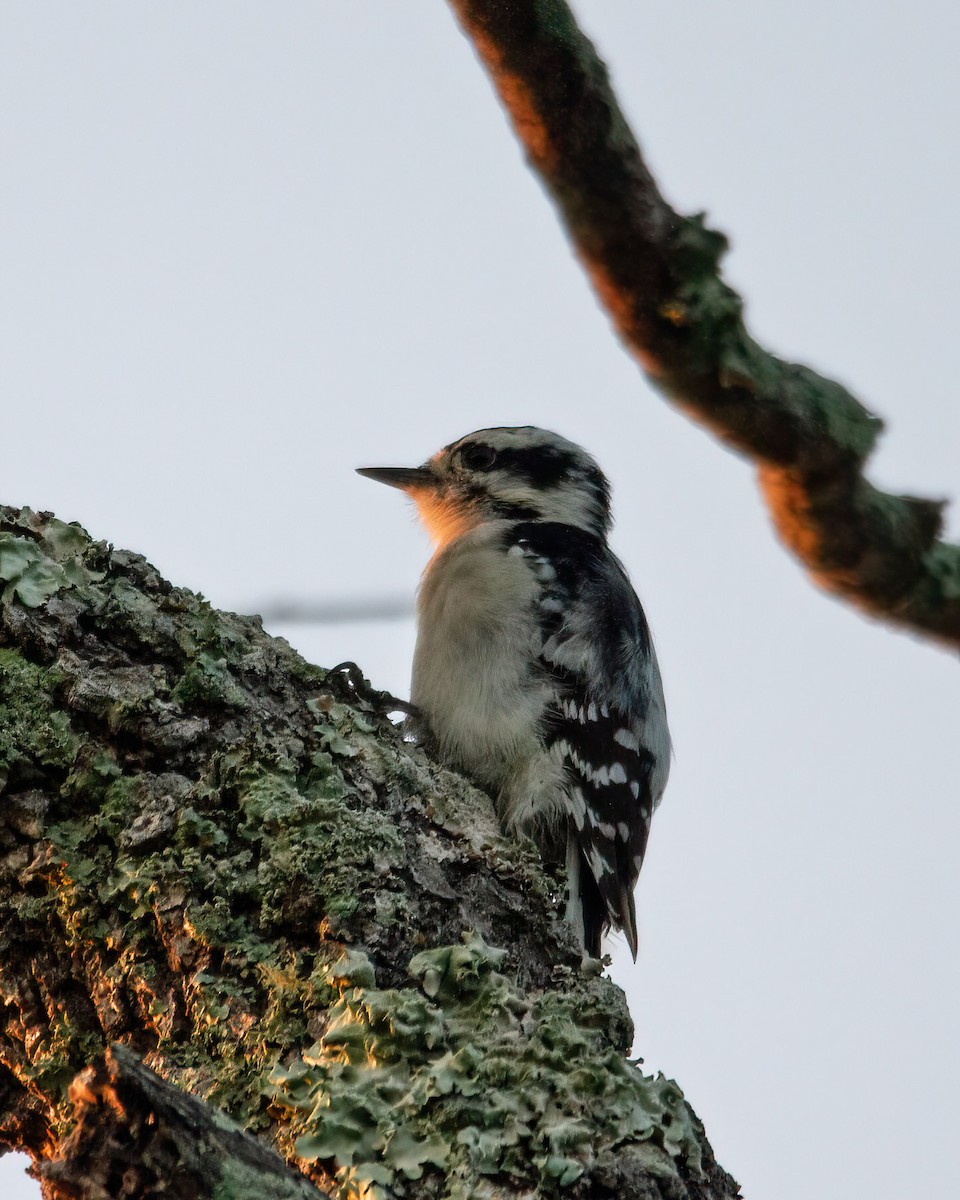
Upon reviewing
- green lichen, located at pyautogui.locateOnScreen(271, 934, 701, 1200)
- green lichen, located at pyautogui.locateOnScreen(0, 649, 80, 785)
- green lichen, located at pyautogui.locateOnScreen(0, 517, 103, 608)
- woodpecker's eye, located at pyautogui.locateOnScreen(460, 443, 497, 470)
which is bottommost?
green lichen, located at pyautogui.locateOnScreen(271, 934, 701, 1200)

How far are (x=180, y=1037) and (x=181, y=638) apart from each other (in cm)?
90

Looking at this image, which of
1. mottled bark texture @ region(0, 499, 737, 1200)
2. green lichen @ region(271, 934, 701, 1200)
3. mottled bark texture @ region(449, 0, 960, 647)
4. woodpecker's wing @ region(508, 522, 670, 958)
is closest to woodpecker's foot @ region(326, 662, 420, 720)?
mottled bark texture @ region(0, 499, 737, 1200)

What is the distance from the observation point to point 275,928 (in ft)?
8.15

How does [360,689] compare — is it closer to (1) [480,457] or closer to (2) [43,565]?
(2) [43,565]

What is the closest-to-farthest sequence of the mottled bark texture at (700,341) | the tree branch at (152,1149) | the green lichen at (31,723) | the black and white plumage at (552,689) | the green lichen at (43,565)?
the tree branch at (152,1149) → the mottled bark texture at (700,341) → the green lichen at (31,723) → the green lichen at (43,565) → the black and white plumage at (552,689)

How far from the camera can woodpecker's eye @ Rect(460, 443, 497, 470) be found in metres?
5.41

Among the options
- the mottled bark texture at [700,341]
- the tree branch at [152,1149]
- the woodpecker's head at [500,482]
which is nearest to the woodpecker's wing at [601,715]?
the woodpecker's head at [500,482]

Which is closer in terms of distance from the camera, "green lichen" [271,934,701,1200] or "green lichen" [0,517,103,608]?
"green lichen" [271,934,701,1200]

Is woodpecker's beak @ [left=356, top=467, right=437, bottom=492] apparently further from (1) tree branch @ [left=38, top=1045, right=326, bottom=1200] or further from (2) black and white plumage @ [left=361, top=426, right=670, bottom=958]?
(1) tree branch @ [left=38, top=1045, right=326, bottom=1200]

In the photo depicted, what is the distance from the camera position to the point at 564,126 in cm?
178

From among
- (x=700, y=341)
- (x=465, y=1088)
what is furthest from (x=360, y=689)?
(x=700, y=341)

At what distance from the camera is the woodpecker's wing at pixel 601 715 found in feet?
12.6

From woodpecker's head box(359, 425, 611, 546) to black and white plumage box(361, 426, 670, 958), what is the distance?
0.02 meters

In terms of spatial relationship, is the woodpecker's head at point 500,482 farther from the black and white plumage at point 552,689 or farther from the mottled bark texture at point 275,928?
the mottled bark texture at point 275,928
